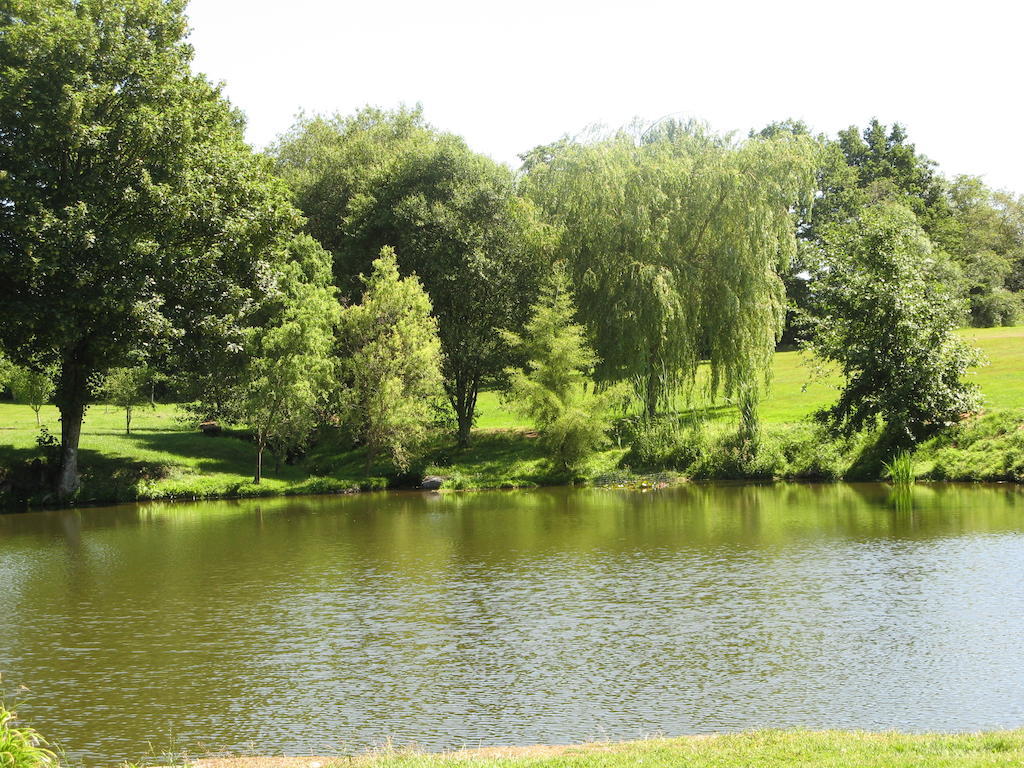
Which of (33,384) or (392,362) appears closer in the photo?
(392,362)

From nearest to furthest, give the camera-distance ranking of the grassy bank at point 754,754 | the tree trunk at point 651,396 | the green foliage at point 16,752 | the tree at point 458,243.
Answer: the green foliage at point 16,752, the grassy bank at point 754,754, the tree trunk at point 651,396, the tree at point 458,243

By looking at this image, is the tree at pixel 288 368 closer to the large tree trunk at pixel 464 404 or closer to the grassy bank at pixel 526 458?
the grassy bank at pixel 526 458

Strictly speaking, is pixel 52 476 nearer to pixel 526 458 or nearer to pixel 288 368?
pixel 288 368

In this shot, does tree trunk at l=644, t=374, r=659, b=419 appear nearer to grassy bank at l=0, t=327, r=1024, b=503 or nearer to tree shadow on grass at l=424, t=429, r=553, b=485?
grassy bank at l=0, t=327, r=1024, b=503

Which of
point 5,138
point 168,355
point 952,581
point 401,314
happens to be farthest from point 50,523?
point 952,581

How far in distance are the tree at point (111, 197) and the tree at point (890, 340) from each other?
23379 millimetres

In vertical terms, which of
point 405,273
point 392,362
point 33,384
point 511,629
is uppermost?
point 405,273

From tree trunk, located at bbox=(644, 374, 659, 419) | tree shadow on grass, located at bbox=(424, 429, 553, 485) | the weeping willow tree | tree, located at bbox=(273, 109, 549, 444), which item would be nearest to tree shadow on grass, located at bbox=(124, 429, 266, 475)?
tree shadow on grass, located at bbox=(424, 429, 553, 485)

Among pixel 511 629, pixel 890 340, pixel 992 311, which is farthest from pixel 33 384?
pixel 992 311

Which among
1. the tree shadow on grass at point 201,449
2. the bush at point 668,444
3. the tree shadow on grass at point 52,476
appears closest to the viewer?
the tree shadow on grass at point 52,476

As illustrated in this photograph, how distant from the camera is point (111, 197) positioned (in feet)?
115

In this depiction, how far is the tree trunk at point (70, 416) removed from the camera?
128 ft

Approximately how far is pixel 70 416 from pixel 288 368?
880 centimetres

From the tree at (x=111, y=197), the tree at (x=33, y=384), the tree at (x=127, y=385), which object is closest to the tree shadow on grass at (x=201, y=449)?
the tree at (x=127, y=385)
